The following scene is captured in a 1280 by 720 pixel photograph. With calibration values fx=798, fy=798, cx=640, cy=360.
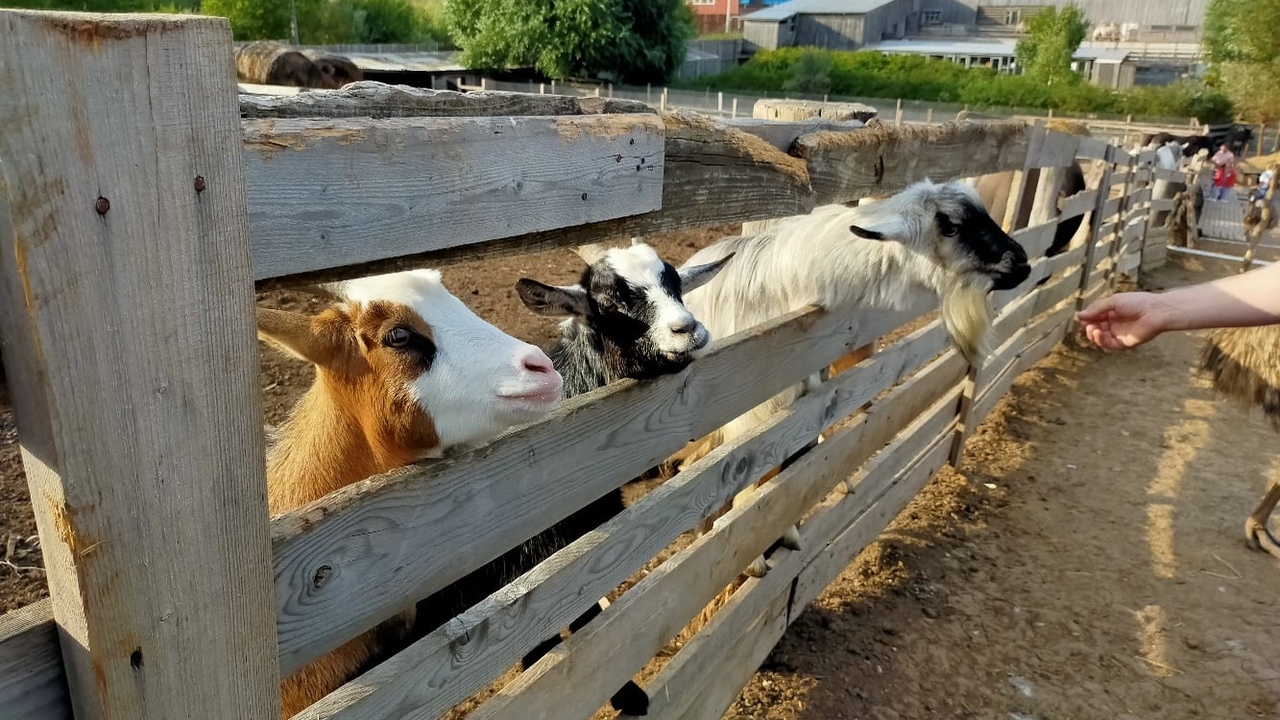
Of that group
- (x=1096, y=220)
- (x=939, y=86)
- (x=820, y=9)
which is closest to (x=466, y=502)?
(x=1096, y=220)

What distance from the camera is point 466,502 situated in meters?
1.61

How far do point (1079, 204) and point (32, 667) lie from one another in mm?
7957

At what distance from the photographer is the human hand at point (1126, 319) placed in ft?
8.76

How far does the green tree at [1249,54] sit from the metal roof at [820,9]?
83.9 feet

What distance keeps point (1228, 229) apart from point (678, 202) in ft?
60.4

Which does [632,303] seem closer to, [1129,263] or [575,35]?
[1129,263]

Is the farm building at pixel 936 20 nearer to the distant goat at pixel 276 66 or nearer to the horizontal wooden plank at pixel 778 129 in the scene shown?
the distant goat at pixel 276 66

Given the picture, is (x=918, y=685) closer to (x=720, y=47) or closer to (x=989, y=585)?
(x=989, y=585)

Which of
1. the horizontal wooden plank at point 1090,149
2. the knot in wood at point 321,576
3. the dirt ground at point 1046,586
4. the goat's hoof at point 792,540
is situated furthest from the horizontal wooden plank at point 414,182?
the horizontal wooden plank at point 1090,149

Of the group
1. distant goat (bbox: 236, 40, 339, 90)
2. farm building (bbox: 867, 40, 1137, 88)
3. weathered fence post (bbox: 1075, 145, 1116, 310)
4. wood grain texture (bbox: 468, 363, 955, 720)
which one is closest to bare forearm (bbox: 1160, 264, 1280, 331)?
wood grain texture (bbox: 468, 363, 955, 720)

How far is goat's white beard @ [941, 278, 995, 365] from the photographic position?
3775 mm

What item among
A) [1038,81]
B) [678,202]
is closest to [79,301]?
[678,202]

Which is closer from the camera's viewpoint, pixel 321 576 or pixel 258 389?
pixel 258 389

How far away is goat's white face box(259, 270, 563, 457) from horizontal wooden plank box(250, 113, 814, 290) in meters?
0.36
